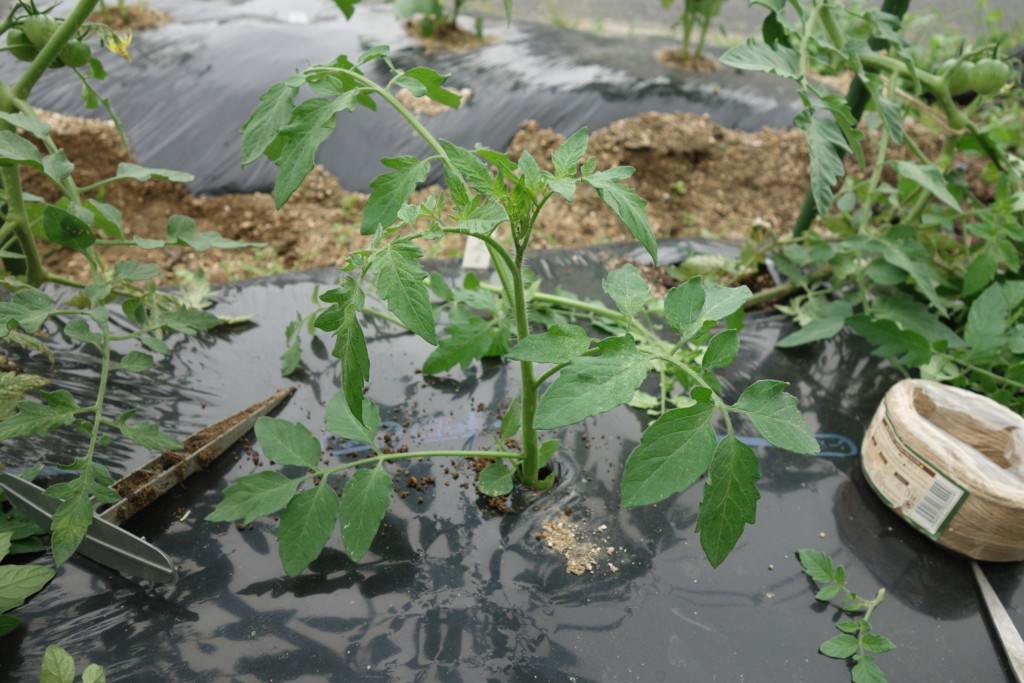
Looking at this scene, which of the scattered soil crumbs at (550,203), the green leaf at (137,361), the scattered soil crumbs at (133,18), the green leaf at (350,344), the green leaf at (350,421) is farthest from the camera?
the scattered soil crumbs at (133,18)

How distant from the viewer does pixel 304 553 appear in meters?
0.94

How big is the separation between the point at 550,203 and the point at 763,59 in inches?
51.3

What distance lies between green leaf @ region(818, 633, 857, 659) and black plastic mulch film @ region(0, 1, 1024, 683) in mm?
20

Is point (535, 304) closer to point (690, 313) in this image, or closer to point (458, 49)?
point (690, 313)

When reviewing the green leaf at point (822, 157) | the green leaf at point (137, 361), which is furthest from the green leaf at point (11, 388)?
the green leaf at point (822, 157)

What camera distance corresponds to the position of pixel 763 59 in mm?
1146

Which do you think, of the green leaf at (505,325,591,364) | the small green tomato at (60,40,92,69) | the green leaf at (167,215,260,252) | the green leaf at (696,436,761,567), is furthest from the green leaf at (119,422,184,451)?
the green leaf at (696,436,761,567)

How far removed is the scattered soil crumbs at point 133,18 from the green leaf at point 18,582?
8.94 feet

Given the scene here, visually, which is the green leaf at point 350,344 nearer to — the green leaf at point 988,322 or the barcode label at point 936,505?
the barcode label at point 936,505

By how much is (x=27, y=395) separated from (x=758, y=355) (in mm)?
1540

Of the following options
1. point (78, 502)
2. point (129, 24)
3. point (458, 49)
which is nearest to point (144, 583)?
point (78, 502)

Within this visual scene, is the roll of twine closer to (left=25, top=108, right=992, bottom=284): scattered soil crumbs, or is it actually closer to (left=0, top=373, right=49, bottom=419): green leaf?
(left=25, top=108, right=992, bottom=284): scattered soil crumbs

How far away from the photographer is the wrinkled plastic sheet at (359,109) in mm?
2424

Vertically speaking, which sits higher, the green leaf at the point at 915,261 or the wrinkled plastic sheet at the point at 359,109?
the wrinkled plastic sheet at the point at 359,109
